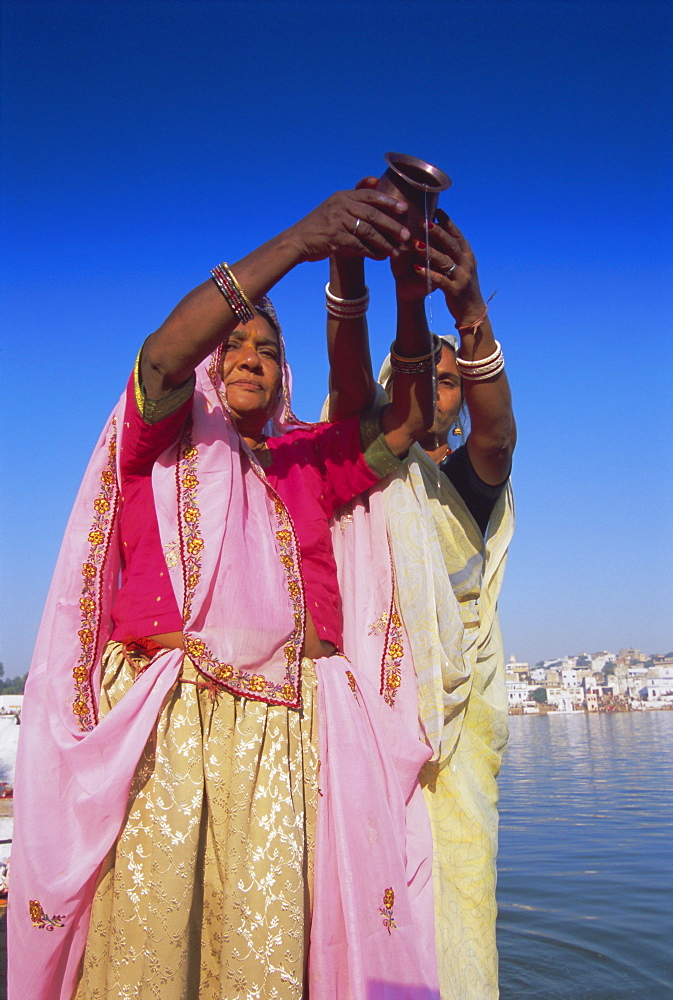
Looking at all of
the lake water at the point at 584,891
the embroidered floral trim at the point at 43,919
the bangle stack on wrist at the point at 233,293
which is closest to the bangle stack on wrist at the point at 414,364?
the bangle stack on wrist at the point at 233,293

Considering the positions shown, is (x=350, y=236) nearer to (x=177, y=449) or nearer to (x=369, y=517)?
(x=177, y=449)

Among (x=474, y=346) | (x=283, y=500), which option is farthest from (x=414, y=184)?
(x=283, y=500)

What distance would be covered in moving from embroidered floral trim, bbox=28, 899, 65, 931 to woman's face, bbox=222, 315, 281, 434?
155cm

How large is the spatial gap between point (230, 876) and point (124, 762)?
0.40 meters

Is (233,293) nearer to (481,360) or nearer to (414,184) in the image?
(414,184)

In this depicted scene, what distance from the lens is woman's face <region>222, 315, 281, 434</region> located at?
2.74m

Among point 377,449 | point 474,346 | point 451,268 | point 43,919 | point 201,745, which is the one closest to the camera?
point 43,919

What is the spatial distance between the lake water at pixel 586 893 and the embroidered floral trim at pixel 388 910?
8.76ft

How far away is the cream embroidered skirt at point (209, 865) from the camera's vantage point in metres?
2.01

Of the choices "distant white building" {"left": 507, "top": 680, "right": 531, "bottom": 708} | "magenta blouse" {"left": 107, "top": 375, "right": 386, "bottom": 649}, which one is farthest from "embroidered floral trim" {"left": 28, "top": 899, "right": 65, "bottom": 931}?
"distant white building" {"left": 507, "top": 680, "right": 531, "bottom": 708}

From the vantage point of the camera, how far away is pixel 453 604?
9.53 feet

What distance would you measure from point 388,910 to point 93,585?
4.08 feet

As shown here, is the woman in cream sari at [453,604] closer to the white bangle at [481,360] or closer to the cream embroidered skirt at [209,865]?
the white bangle at [481,360]

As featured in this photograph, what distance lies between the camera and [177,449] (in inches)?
97.7
